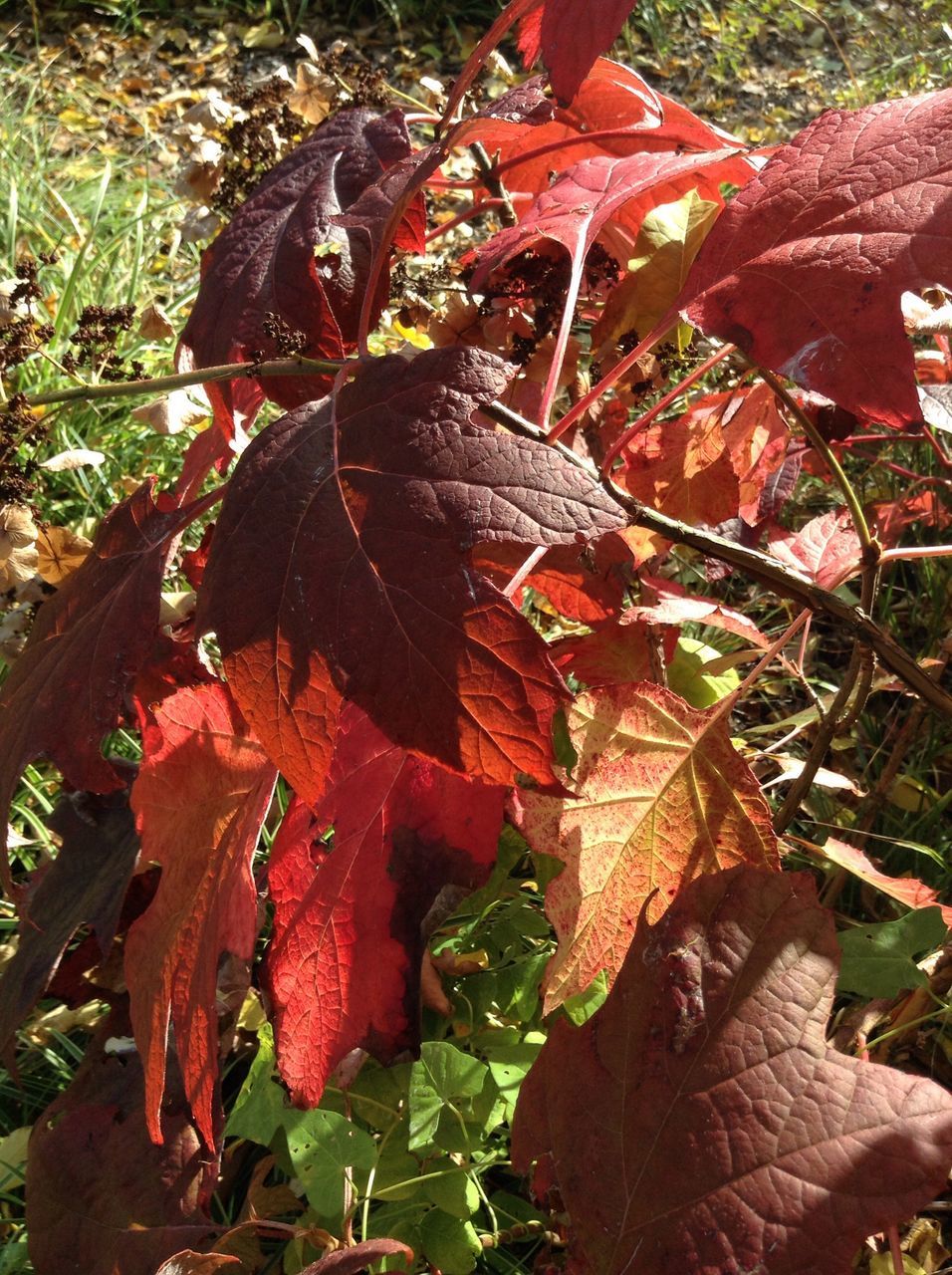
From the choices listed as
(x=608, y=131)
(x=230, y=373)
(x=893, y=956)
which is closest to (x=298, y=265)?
(x=230, y=373)

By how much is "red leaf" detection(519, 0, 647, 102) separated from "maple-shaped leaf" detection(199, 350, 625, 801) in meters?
0.25

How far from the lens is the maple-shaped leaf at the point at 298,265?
2.73ft

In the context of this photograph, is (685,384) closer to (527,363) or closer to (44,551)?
(527,363)

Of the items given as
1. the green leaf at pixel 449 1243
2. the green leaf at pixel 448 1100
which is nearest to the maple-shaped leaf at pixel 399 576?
the green leaf at pixel 448 1100

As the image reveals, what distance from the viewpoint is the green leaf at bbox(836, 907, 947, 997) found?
2.89 feet

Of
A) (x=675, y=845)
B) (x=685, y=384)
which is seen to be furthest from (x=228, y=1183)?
(x=685, y=384)

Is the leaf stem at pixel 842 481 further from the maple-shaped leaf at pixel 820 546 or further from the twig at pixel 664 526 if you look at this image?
the maple-shaped leaf at pixel 820 546

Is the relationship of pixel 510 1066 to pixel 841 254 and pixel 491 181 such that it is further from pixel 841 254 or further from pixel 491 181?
pixel 491 181

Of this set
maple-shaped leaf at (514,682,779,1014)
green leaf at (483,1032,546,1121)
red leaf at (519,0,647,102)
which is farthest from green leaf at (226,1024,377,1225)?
red leaf at (519,0,647,102)

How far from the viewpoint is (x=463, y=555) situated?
1.96 ft

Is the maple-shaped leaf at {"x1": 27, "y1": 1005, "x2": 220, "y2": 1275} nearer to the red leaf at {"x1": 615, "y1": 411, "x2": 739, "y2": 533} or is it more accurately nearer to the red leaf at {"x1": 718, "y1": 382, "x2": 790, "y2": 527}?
the red leaf at {"x1": 615, "y1": 411, "x2": 739, "y2": 533}

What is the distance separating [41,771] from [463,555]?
136cm

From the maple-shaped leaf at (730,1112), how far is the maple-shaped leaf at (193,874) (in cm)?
23

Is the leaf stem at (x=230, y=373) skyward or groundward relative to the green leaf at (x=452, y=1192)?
skyward
